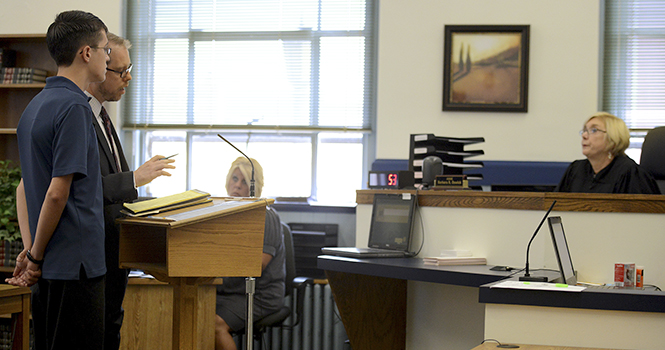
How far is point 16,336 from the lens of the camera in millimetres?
2688

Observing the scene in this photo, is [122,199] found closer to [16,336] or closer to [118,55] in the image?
[118,55]

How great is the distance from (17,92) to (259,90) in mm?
1889

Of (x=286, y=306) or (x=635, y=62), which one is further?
(x=635, y=62)

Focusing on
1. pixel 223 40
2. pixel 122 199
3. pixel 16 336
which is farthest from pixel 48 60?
pixel 122 199

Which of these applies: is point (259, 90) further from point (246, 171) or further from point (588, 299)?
point (588, 299)

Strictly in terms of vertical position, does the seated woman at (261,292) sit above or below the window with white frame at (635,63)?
below

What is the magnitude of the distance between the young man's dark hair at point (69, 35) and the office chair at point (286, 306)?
1.84 metres

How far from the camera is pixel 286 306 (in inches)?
127

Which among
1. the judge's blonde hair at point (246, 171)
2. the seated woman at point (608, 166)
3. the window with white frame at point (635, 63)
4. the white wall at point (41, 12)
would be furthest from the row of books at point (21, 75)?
the window with white frame at point (635, 63)

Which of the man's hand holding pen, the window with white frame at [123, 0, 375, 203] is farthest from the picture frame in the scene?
the man's hand holding pen

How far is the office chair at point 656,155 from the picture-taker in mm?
2943

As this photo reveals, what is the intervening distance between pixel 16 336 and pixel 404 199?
1953mm

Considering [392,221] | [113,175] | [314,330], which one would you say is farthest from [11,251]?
[392,221]

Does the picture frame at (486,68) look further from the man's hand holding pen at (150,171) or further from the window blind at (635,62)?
the man's hand holding pen at (150,171)
